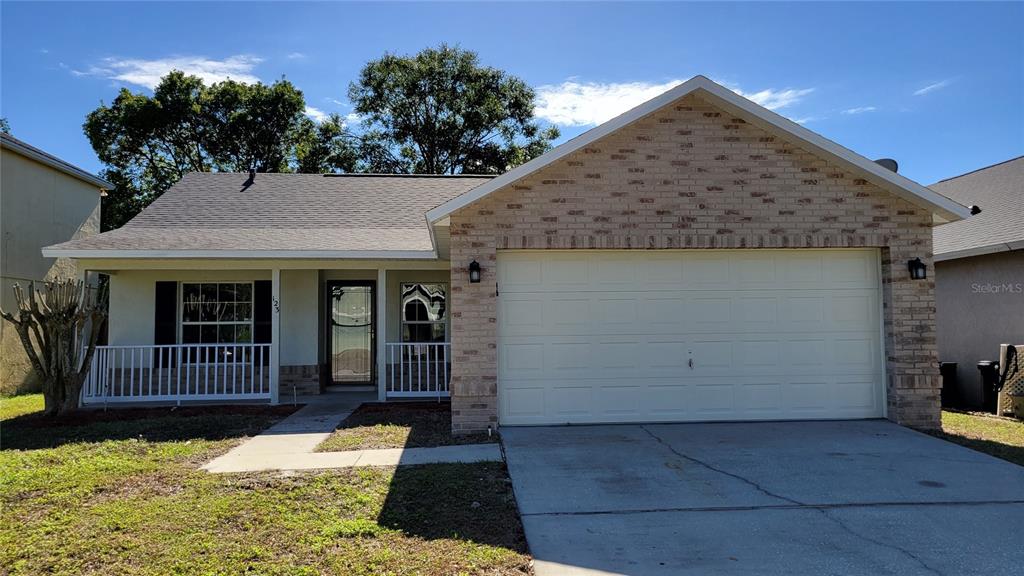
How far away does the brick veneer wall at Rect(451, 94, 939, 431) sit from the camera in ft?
26.1

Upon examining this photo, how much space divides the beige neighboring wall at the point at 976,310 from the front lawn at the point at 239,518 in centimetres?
981

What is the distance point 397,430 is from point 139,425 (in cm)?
376

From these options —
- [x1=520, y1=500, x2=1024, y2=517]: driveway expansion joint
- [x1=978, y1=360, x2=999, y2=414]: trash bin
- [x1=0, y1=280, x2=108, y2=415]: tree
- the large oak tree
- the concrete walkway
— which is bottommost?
[x1=520, y1=500, x2=1024, y2=517]: driveway expansion joint

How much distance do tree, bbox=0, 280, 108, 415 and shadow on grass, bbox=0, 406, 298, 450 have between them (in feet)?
1.20

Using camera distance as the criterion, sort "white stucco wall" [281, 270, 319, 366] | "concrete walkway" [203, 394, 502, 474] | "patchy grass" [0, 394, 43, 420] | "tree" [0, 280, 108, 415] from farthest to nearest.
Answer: "white stucco wall" [281, 270, 319, 366] < "patchy grass" [0, 394, 43, 420] < "tree" [0, 280, 108, 415] < "concrete walkway" [203, 394, 502, 474]

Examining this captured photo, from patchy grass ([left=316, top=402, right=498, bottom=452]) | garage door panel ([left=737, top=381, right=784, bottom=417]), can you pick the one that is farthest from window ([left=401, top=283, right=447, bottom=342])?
garage door panel ([left=737, top=381, right=784, bottom=417])

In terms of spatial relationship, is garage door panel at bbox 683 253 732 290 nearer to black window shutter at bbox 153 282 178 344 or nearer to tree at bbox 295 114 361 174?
black window shutter at bbox 153 282 178 344

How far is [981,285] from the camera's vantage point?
11.1 m

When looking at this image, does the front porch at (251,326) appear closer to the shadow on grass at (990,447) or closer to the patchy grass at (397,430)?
the patchy grass at (397,430)

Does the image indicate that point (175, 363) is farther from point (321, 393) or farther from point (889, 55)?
point (889, 55)

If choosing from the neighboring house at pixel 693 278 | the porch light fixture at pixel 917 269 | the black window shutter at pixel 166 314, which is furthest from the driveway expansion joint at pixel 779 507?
the black window shutter at pixel 166 314

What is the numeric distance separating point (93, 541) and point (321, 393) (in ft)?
25.5

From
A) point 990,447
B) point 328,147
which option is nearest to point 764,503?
point 990,447

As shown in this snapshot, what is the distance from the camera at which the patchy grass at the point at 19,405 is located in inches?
409
